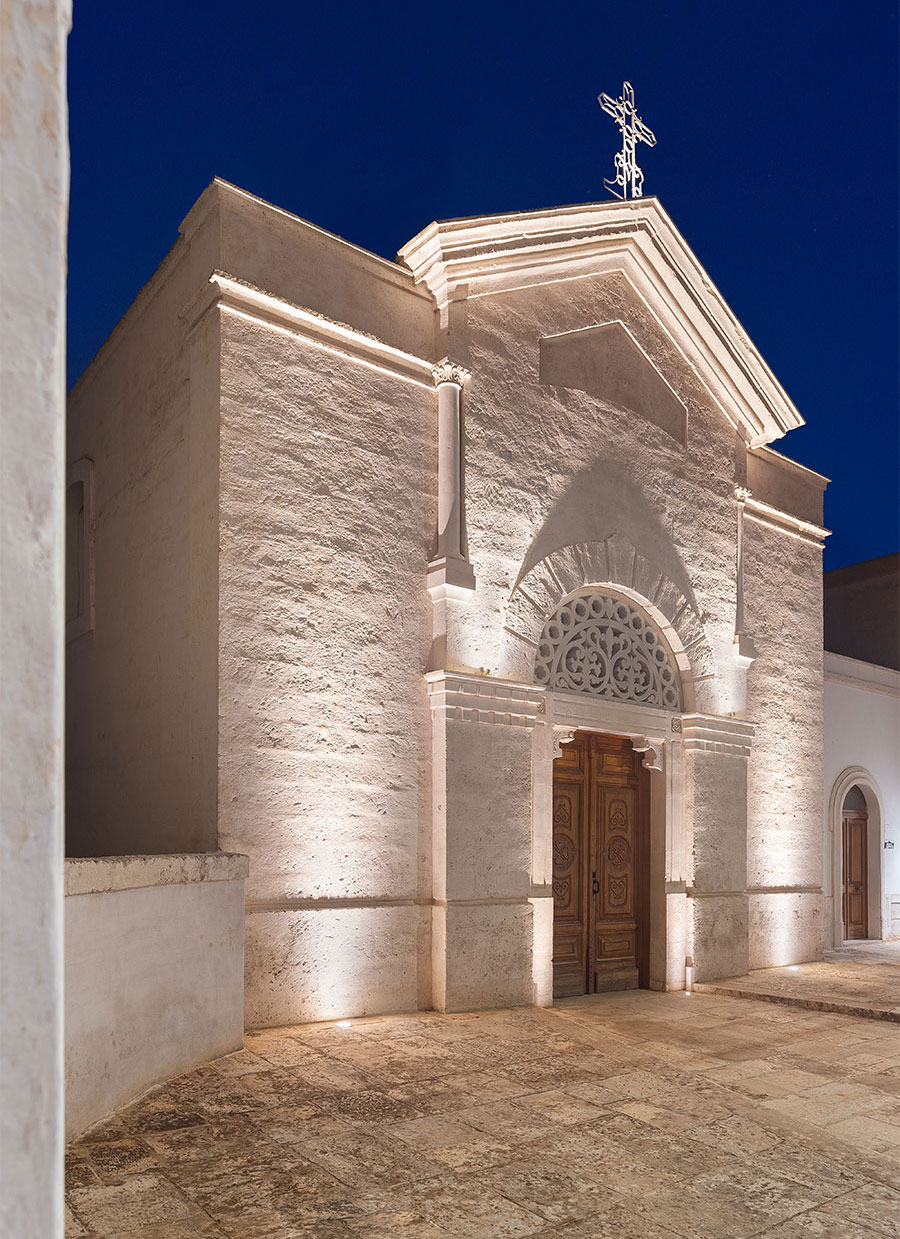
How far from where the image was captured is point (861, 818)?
46.7 ft

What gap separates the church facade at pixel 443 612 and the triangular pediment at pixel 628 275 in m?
0.03

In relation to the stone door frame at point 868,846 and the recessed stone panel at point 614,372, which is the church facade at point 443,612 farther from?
the stone door frame at point 868,846

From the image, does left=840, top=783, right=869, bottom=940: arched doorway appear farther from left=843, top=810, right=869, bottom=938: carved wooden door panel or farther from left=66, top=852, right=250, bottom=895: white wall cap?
left=66, top=852, right=250, bottom=895: white wall cap

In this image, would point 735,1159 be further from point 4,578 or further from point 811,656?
point 811,656

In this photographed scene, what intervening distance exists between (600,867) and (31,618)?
8.94m

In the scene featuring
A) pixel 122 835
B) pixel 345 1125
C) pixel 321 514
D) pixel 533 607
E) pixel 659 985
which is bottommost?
pixel 659 985

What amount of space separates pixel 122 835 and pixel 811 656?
26.8 feet

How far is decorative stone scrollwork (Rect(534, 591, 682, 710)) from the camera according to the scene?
9.23m

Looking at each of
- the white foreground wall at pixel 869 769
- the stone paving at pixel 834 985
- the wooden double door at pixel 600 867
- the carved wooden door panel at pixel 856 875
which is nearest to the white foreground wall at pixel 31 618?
the wooden double door at pixel 600 867

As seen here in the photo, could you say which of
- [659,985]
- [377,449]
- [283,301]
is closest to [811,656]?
[659,985]

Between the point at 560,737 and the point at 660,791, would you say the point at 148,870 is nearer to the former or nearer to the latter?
the point at 560,737

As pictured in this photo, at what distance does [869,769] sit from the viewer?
14.1 metres

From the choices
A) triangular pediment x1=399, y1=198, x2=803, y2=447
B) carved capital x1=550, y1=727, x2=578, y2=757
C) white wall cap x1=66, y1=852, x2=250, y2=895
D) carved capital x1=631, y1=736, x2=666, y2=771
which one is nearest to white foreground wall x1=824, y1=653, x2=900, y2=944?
triangular pediment x1=399, y1=198, x2=803, y2=447

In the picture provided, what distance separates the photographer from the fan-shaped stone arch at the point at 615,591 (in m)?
8.79
